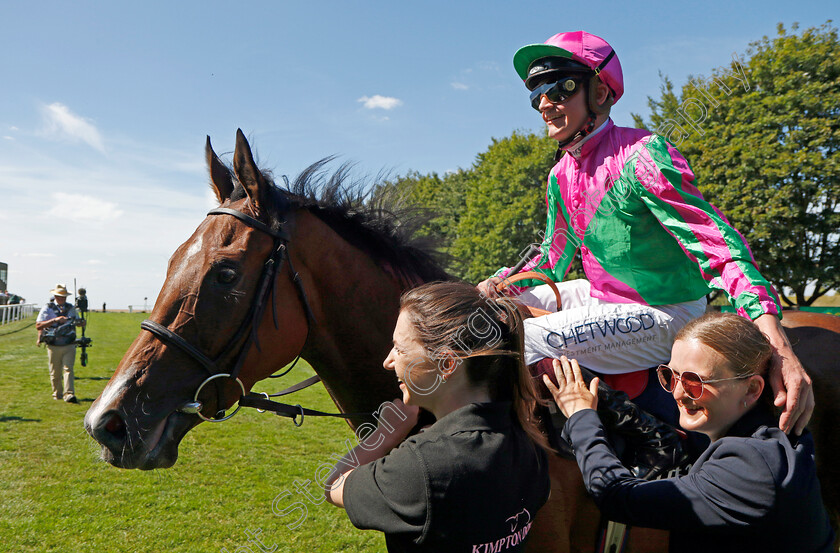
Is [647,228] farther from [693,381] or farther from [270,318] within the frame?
[270,318]

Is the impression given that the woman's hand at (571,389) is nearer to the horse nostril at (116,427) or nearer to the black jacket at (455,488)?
the black jacket at (455,488)

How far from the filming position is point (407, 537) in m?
1.32

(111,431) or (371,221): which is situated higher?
(371,221)

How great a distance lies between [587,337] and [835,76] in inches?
656

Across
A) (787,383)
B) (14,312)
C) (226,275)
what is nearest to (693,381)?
(787,383)

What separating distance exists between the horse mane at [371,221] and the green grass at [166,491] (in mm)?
3477

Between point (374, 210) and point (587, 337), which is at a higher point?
point (374, 210)

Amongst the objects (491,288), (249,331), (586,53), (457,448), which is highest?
(586,53)

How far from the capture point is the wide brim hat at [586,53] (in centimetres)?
224

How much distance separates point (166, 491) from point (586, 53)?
6.32 metres

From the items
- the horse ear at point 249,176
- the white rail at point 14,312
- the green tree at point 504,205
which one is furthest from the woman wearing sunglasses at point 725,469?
the white rail at point 14,312

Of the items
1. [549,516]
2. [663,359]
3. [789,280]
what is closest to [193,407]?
[549,516]

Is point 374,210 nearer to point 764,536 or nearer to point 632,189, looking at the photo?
point 632,189

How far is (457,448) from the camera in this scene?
4.21ft
